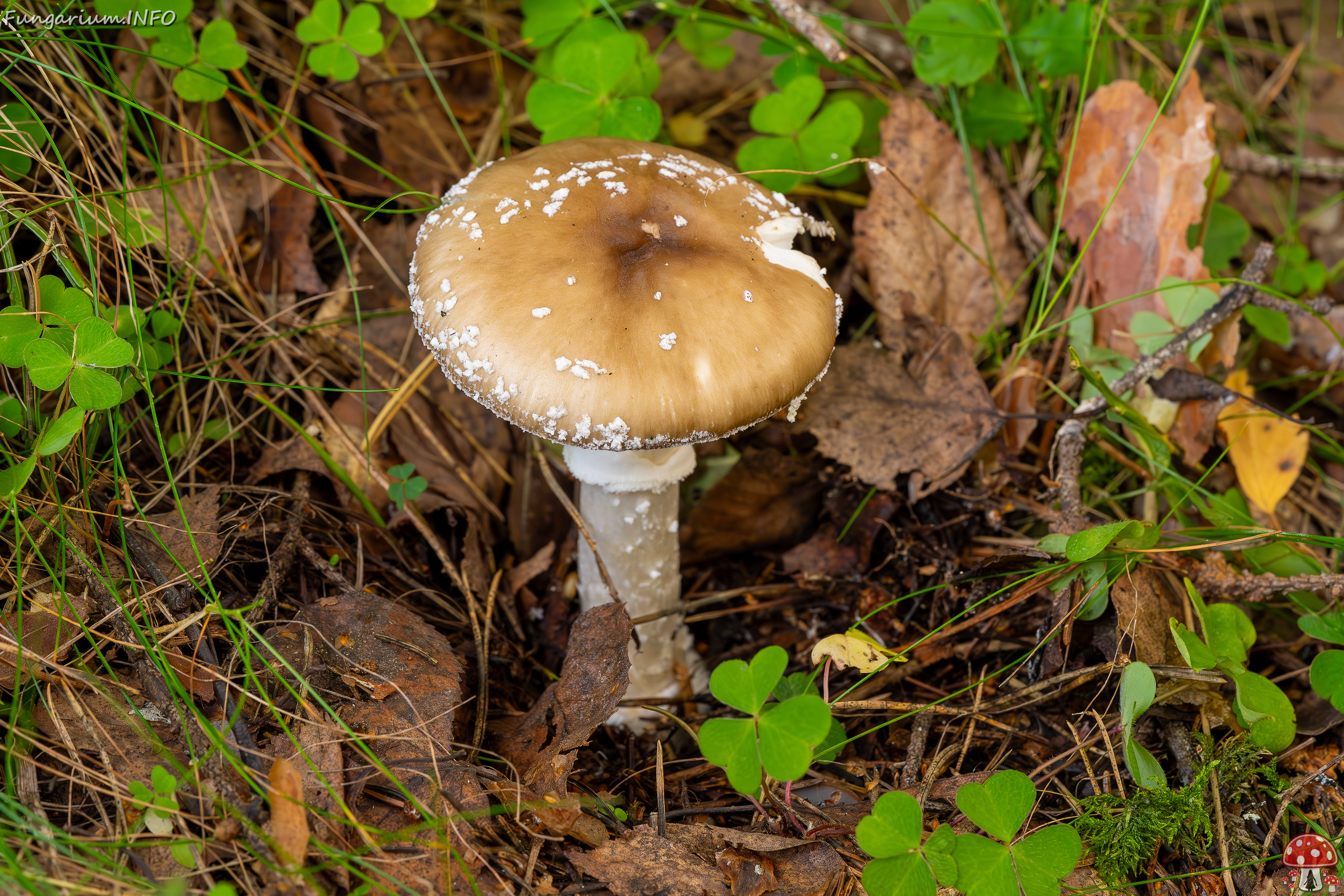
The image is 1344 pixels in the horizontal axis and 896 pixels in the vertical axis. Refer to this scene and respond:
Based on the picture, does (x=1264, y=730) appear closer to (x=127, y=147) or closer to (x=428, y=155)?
(x=428, y=155)

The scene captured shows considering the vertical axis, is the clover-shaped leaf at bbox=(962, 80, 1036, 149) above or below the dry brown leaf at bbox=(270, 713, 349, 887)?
above

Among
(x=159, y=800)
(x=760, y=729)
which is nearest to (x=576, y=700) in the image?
(x=760, y=729)

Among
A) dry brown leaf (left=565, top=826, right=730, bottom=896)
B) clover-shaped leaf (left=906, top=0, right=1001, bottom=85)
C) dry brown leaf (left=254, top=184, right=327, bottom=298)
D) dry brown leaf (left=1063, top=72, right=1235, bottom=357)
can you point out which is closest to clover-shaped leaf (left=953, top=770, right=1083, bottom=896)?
dry brown leaf (left=565, top=826, right=730, bottom=896)

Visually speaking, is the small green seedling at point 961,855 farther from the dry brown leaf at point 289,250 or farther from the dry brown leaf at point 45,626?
the dry brown leaf at point 289,250

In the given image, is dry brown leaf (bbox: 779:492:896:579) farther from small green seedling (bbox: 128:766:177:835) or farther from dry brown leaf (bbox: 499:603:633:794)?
small green seedling (bbox: 128:766:177:835)

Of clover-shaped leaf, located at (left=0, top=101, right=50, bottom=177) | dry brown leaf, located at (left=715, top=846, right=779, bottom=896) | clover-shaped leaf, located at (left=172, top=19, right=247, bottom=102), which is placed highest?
clover-shaped leaf, located at (left=172, top=19, right=247, bottom=102)

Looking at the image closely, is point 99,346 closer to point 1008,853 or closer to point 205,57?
point 205,57
